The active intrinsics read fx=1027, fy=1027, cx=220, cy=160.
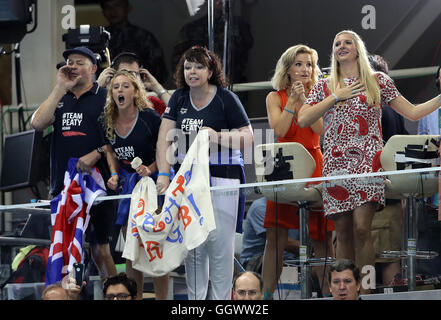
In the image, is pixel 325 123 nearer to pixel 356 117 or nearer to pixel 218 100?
pixel 356 117

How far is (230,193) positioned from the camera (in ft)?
18.5

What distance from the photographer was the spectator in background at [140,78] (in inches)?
272

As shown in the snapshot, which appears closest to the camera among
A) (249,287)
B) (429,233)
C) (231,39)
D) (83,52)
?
(429,233)

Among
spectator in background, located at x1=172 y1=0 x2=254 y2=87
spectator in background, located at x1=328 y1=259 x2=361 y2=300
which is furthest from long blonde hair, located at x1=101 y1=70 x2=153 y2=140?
spectator in background, located at x1=172 y1=0 x2=254 y2=87

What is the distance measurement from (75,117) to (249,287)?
1.82 metres

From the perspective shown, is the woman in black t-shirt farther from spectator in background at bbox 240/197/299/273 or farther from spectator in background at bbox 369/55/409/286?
spectator in background at bbox 369/55/409/286

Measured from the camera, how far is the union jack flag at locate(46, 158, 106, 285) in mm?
6105

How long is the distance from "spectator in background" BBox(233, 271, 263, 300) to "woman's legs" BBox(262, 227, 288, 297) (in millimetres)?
48

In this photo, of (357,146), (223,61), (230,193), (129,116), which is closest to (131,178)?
(129,116)

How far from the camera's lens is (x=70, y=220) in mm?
6207

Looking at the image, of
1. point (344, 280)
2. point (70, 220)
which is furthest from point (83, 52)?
point (344, 280)

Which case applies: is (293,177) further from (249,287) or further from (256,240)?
(249,287)

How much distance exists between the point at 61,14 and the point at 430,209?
4928 millimetres

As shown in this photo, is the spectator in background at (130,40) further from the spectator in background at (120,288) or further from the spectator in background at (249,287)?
the spectator in background at (249,287)
